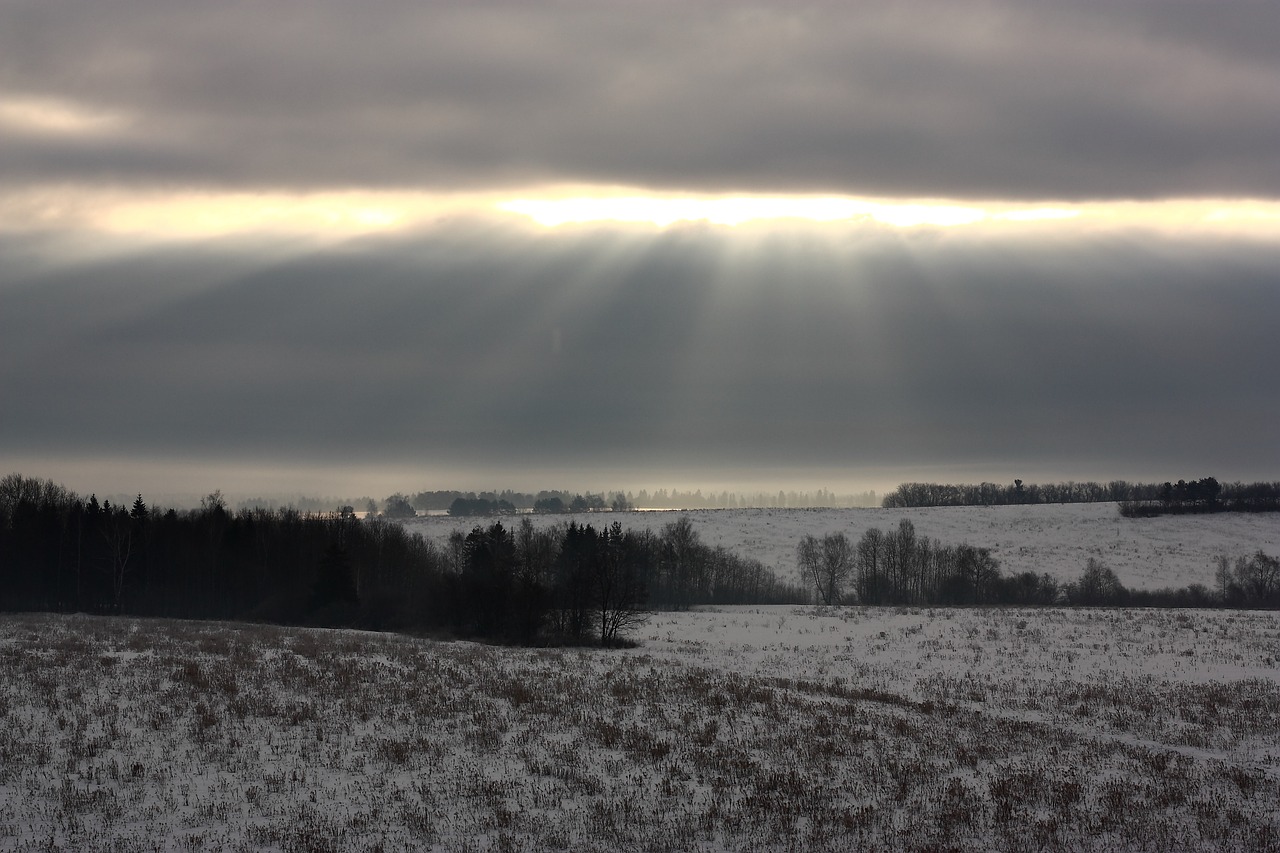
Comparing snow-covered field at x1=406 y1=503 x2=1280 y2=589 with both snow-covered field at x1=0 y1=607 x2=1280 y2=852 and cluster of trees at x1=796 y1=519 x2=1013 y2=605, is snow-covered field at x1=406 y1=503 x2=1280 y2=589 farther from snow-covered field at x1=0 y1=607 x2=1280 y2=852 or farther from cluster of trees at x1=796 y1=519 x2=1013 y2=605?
snow-covered field at x1=0 y1=607 x2=1280 y2=852

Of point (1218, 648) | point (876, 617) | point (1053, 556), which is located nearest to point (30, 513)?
point (876, 617)

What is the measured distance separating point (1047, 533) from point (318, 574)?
112 meters

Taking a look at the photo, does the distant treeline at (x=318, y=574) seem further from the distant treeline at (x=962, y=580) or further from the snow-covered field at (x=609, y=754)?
the snow-covered field at (x=609, y=754)

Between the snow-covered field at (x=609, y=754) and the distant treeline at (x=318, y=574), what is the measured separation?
59.0 ft

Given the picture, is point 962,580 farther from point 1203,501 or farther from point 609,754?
point 609,754

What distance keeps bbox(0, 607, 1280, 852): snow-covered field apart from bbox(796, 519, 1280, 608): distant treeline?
67.9 m

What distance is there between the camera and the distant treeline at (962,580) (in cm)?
9944

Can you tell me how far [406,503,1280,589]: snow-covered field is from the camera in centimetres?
12256

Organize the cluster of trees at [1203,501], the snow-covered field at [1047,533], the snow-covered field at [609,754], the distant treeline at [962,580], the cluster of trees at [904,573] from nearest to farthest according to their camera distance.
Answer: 1. the snow-covered field at [609,754]
2. the distant treeline at [962,580]
3. the cluster of trees at [904,573]
4. the snow-covered field at [1047,533]
5. the cluster of trees at [1203,501]

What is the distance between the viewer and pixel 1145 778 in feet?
61.5

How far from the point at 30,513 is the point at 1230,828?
9281 centimetres

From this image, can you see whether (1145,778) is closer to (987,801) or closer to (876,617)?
(987,801)

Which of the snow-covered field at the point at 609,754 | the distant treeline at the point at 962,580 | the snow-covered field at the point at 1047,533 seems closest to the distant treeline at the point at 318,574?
the distant treeline at the point at 962,580

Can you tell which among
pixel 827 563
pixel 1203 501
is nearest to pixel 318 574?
pixel 827 563
